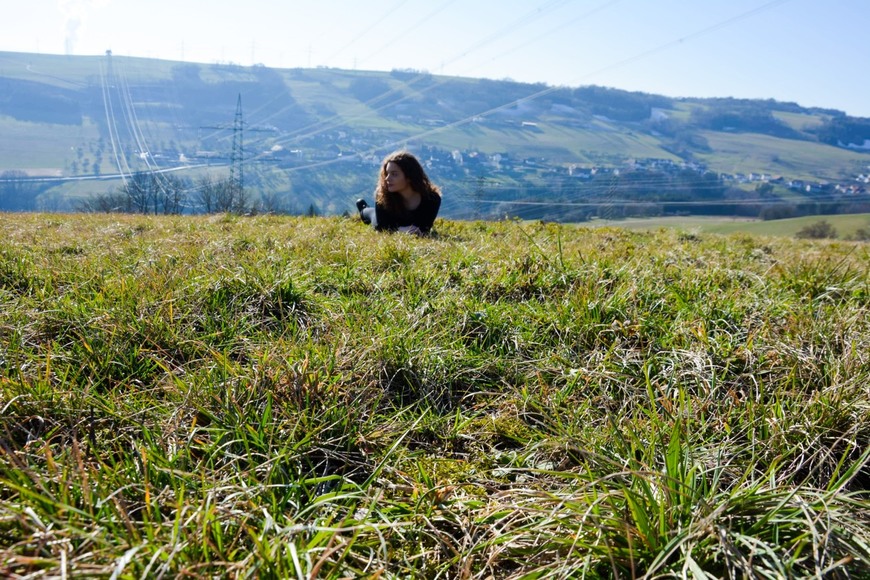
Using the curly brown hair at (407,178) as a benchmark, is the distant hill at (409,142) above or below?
above

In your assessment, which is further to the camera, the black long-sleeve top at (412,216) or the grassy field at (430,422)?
the black long-sleeve top at (412,216)

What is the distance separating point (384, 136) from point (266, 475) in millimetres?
166589

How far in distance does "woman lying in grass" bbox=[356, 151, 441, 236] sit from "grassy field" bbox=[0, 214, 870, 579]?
430cm

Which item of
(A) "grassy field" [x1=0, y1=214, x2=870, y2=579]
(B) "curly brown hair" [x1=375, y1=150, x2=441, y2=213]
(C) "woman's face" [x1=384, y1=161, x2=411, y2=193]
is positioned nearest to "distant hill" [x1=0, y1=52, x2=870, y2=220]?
(B) "curly brown hair" [x1=375, y1=150, x2=441, y2=213]

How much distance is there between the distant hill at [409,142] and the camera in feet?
283

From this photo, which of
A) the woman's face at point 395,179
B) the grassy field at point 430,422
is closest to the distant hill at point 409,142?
the woman's face at point 395,179

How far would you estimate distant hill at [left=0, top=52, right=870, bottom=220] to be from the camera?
8631 centimetres

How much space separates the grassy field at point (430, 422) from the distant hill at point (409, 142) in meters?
50.2

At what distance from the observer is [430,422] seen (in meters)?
2.16

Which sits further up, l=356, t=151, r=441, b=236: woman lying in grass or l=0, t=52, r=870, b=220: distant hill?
l=0, t=52, r=870, b=220: distant hill

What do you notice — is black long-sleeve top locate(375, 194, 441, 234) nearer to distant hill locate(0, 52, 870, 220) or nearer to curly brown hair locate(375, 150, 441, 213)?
curly brown hair locate(375, 150, 441, 213)

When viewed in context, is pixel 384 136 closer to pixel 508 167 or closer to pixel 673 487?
pixel 508 167

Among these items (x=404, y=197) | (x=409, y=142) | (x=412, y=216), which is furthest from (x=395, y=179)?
(x=409, y=142)

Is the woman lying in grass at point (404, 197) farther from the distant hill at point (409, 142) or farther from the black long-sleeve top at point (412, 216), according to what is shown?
the distant hill at point (409, 142)
